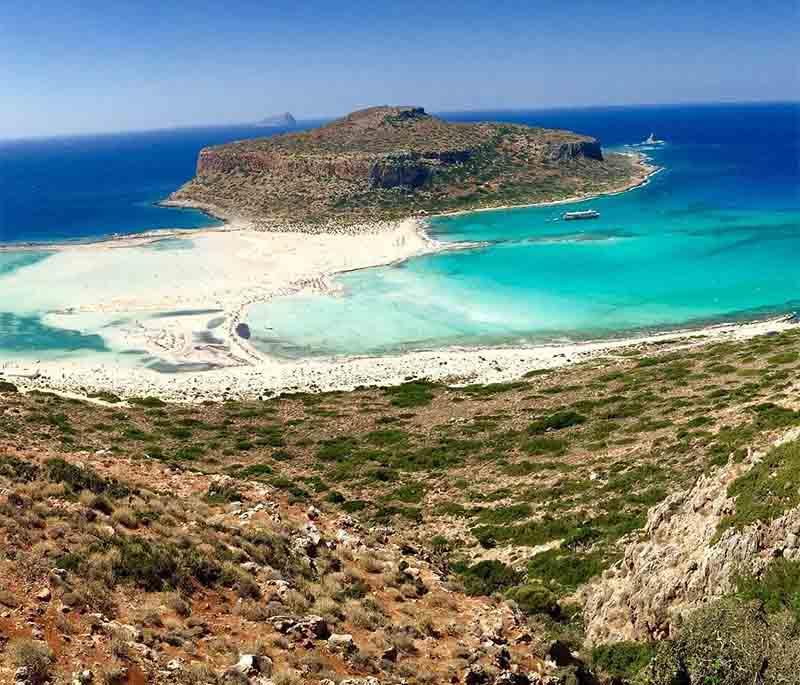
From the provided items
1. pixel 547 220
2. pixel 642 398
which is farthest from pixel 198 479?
pixel 547 220

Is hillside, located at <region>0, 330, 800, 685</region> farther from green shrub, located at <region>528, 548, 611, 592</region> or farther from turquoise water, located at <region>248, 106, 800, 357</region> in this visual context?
turquoise water, located at <region>248, 106, 800, 357</region>

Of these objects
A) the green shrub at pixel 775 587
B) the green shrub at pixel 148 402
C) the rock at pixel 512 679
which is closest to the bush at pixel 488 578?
the rock at pixel 512 679

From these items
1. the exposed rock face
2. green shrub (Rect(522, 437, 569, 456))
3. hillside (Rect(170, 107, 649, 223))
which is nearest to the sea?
hillside (Rect(170, 107, 649, 223))

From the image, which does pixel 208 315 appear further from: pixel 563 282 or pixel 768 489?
pixel 768 489

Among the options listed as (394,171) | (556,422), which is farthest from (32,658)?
(394,171)

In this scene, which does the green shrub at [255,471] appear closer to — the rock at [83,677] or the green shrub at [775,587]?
the rock at [83,677]

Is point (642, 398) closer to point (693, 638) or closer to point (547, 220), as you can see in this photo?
point (693, 638)
